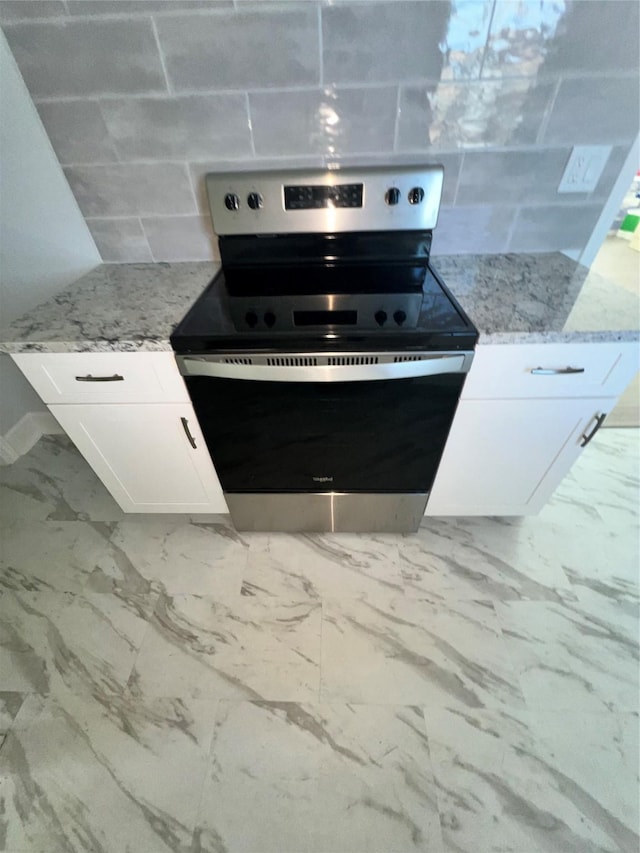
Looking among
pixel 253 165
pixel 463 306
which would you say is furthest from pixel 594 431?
pixel 253 165

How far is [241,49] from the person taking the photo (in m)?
0.95

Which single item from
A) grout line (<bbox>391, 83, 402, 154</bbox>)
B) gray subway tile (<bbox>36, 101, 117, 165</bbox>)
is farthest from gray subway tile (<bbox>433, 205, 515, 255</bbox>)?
gray subway tile (<bbox>36, 101, 117, 165</bbox>)

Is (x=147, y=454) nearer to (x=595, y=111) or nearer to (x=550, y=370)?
→ (x=550, y=370)

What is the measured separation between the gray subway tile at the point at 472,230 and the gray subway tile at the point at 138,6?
0.80 metres

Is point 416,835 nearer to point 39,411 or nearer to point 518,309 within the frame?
point 518,309

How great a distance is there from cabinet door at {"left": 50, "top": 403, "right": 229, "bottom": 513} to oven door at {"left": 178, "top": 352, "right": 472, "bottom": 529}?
0.26ft

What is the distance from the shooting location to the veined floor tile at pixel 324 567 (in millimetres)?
1270

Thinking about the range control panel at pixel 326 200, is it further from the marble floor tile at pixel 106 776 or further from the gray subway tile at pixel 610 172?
the marble floor tile at pixel 106 776

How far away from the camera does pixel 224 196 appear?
42.3 inches

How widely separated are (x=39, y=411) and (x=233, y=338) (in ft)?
5.15

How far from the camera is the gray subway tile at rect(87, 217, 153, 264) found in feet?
4.05

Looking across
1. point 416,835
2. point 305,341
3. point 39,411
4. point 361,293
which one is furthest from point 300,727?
point 39,411

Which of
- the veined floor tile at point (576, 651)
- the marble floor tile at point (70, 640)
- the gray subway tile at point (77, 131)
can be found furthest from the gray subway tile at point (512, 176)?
the marble floor tile at point (70, 640)

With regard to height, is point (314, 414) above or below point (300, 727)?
above
